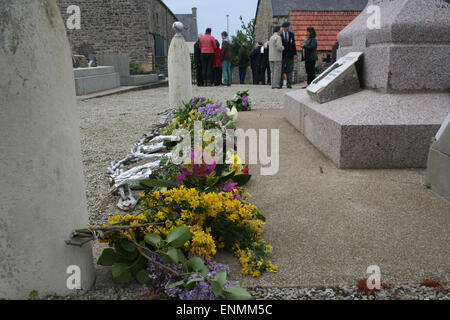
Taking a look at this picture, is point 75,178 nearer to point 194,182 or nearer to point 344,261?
point 194,182

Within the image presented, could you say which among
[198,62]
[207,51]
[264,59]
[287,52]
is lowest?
[198,62]

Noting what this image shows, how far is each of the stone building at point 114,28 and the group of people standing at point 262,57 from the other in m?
8.00

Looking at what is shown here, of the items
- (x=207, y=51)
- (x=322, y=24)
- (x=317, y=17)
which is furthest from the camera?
(x=317, y=17)

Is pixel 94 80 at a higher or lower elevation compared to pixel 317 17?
lower

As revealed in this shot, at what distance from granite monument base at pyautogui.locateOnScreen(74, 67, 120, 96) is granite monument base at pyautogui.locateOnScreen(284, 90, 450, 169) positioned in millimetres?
9533

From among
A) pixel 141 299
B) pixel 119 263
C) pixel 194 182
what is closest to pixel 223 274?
pixel 141 299

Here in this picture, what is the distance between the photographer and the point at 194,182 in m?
2.44

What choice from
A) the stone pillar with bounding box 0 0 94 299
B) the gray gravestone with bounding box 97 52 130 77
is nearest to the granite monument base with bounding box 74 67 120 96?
the gray gravestone with bounding box 97 52 130 77

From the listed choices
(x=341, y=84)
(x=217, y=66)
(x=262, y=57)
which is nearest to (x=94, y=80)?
(x=217, y=66)

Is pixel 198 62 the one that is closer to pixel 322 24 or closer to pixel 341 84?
pixel 322 24

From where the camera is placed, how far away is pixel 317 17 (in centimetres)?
1969

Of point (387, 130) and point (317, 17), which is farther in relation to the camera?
point (317, 17)

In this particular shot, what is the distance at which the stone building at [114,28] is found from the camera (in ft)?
72.4

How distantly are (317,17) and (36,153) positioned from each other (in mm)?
20321
